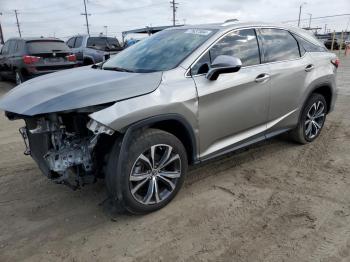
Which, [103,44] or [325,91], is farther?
[103,44]

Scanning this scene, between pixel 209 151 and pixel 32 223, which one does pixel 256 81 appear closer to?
pixel 209 151

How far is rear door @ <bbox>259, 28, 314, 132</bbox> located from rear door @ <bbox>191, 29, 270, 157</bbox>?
16cm

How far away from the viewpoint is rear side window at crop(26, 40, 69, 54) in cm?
988

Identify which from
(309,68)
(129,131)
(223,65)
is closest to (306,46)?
(309,68)

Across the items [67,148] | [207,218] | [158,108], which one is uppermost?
[158,108]

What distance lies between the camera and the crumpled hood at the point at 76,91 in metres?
2.75

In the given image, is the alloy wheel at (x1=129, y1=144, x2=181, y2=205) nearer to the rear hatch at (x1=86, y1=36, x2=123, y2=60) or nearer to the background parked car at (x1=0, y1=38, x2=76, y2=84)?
the background parked car at (x1=0, y1=38, x2=76, y2=84)

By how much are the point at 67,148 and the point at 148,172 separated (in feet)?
2.54

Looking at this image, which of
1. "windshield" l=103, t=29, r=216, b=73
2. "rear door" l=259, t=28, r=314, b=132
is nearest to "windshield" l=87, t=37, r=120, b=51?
"windshield" l=103, t=29, r=216, b=73

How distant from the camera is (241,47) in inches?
152

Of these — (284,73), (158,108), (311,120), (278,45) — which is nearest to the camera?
(158,108)

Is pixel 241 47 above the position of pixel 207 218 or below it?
above

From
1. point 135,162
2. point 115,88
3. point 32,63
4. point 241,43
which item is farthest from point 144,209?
point 32,63

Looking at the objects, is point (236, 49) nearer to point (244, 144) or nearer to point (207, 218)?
point (244, 144)
